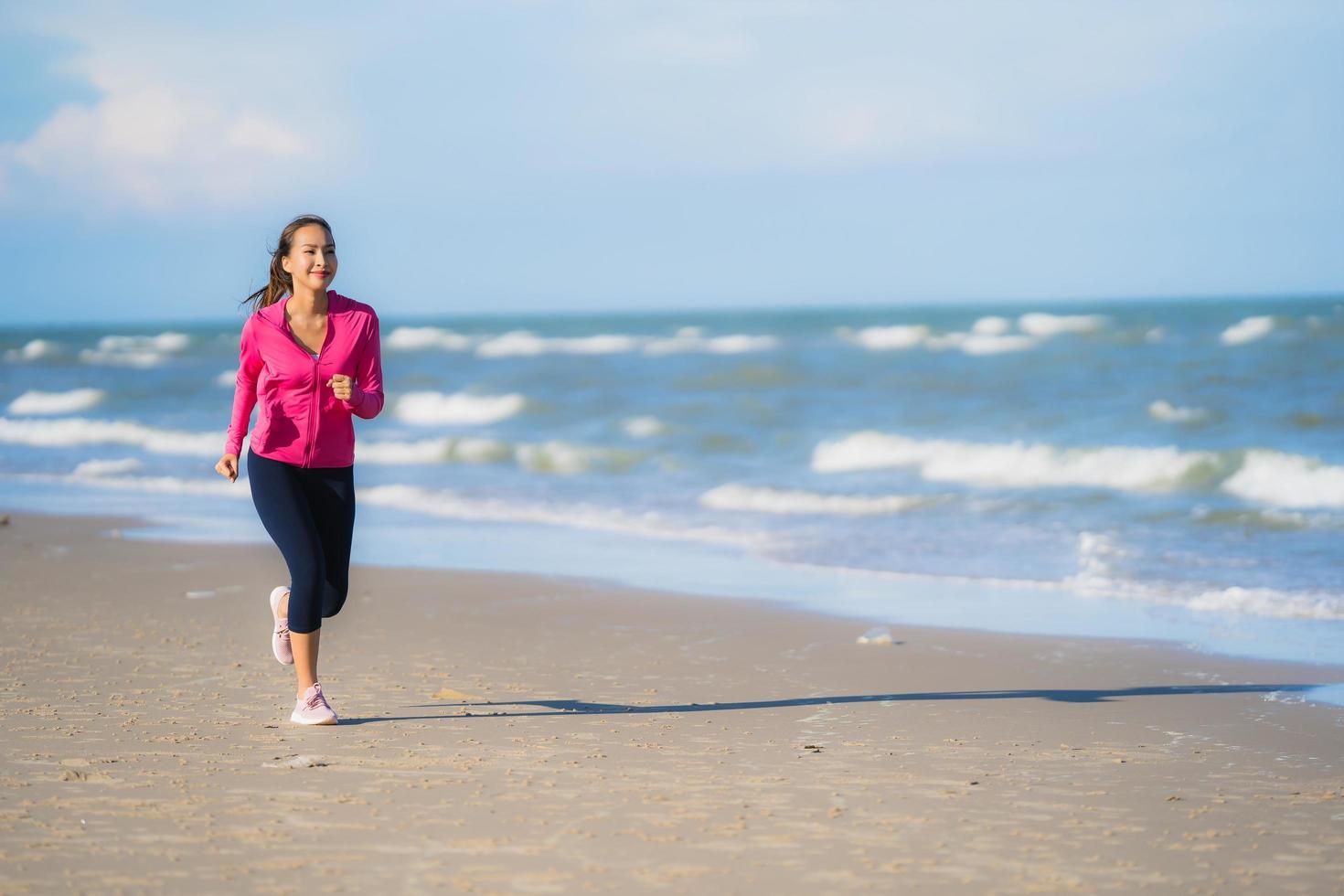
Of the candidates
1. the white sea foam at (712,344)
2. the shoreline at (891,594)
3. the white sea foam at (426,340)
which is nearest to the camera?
the shoreline at (891,594)

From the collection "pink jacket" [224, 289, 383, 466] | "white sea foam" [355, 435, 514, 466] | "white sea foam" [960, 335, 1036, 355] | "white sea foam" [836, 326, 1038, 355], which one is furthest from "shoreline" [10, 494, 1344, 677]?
"white sea foam" [836, 326, 1038, 355]

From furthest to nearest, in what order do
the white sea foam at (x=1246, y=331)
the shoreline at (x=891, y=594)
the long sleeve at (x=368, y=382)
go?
the white sea foam at (x=1246, y=331) → the shoreline at (x=891, y=594) → the long sleeve at (x=368, y=382)

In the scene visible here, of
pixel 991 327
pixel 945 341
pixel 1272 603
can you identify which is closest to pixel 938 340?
pixel 945 341

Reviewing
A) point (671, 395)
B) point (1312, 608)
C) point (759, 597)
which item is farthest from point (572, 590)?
point (671, 395)

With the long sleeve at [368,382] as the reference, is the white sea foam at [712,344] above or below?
above

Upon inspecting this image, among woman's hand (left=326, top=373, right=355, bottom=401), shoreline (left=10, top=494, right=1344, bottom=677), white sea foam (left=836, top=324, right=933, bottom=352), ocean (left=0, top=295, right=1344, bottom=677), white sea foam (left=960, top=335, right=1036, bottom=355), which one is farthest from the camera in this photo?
white sea foam (left=836, top=324, right=933, bottom=352)

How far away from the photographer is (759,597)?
8617 millimetres

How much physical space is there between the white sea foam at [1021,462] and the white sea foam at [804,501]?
2.02 metres

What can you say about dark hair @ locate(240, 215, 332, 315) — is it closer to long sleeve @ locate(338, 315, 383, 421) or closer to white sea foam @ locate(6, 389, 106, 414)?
long sleeve @ locate(338, 315, 383, 421)

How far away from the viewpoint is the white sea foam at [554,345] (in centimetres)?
4222

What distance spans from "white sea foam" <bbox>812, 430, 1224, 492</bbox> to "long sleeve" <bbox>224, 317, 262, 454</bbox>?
35.1ft

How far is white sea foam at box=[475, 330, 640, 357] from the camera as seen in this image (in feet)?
139

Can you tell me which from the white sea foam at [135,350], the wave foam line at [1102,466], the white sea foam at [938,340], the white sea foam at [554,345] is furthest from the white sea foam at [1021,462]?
the white sea foam at [135,350]

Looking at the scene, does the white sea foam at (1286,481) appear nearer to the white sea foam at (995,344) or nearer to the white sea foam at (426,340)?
the white sea foam at (995,344)
